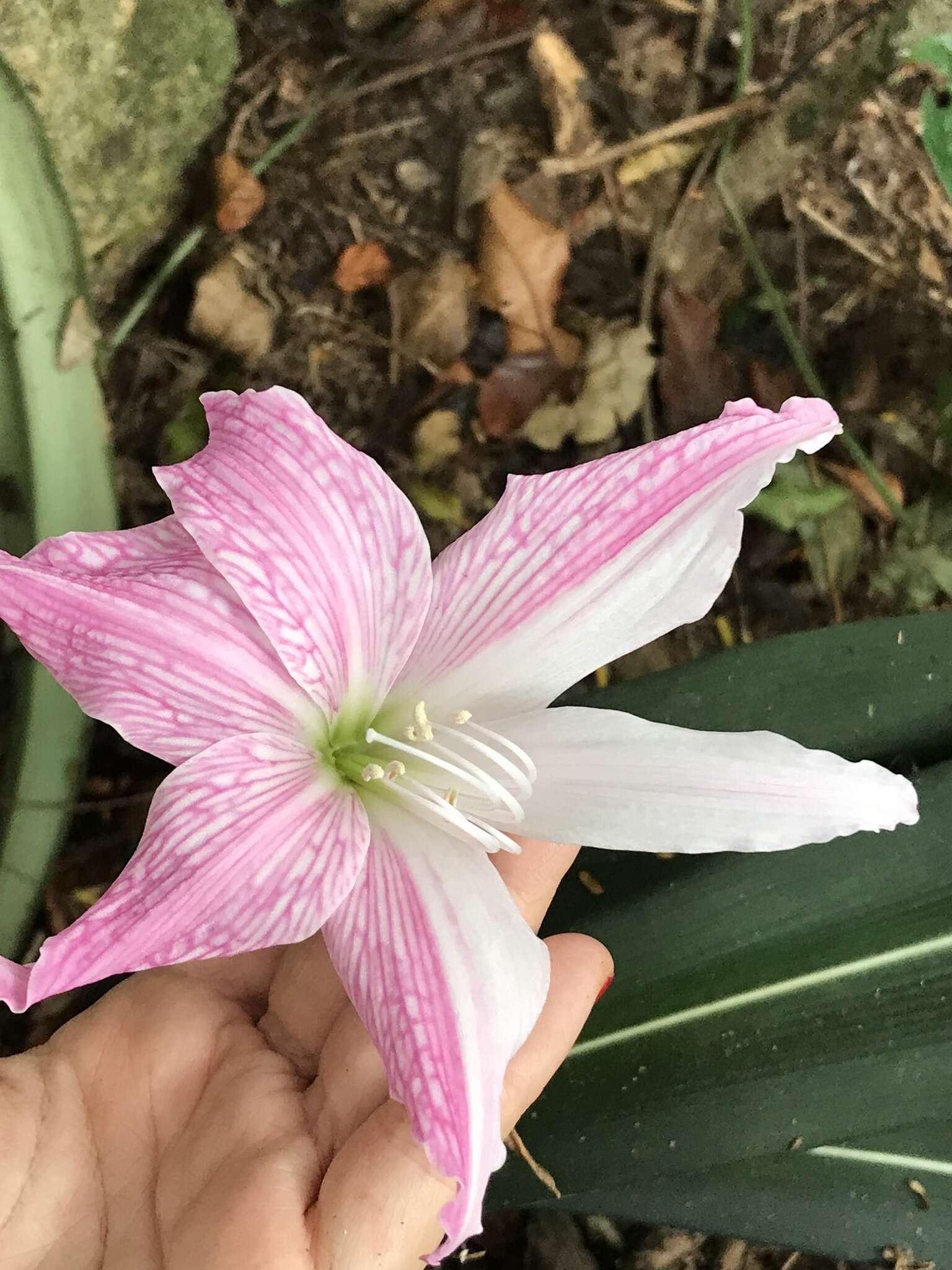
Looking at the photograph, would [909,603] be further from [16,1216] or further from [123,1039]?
[16,1216]

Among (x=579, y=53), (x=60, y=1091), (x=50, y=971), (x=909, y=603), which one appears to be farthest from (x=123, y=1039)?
(x=579, y=53)

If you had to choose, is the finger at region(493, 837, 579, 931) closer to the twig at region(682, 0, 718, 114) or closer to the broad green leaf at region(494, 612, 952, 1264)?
the broad green leaf at region(494, 612, 952, 1264)

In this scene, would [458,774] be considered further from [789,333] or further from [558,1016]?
[789,333]

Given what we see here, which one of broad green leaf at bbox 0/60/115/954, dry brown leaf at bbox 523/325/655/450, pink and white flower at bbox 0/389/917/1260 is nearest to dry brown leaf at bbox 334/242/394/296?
dry brown leaf at bbox 523/325/655/450

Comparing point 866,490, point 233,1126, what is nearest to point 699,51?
point 866,490

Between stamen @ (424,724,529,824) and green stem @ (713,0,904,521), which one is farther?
green stem @ (713,0,904,521)

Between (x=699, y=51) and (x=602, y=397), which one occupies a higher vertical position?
(x=699, y=51)
